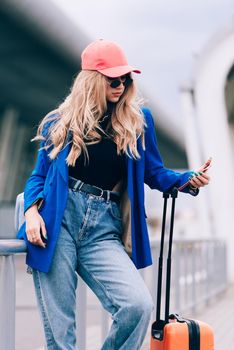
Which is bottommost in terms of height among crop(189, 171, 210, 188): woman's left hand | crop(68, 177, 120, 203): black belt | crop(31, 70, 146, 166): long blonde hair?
crop(68, 177, 120, 203): black belt

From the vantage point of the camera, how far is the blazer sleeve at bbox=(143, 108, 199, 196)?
3.98 m

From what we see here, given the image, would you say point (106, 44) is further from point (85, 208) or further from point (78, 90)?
point (85, 208)

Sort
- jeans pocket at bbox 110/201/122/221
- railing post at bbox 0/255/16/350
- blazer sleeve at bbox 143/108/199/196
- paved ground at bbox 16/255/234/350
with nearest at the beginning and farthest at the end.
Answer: jeans pocket at bbox 110/201/122/221 < blazer sleeve at bbox 143/108/199/196 < railing post at bbox 0/255/16/350 < paved ground at bbox 16/255/234/350

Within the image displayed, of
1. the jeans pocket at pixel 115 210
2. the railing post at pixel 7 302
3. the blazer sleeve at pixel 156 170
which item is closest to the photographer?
the jeans pocket at pixel 115 210

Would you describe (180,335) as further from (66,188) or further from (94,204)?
(66,188)

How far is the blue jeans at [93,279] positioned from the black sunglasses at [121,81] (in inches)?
18.4

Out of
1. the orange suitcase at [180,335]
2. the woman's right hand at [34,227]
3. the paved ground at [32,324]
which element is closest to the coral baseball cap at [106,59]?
the woman's right hand at [34,227]

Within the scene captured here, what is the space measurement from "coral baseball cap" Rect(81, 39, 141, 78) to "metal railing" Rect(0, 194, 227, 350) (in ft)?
2.32

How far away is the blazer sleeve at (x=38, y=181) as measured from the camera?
12.4ft

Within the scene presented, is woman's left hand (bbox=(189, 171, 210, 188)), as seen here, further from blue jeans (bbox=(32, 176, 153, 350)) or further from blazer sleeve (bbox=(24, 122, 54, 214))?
blazer sleeve (bbox=(24, 122, 54, 214))

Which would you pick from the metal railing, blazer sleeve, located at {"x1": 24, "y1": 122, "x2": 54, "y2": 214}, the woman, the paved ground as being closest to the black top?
the woman

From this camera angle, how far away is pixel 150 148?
4.01 metres

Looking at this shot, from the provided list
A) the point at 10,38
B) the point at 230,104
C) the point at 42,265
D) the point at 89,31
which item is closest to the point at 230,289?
the point at 230,104

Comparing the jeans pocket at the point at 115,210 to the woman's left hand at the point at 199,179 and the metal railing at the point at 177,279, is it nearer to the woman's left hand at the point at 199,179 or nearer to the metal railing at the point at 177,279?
the woman's left hand at the point at 199,179
